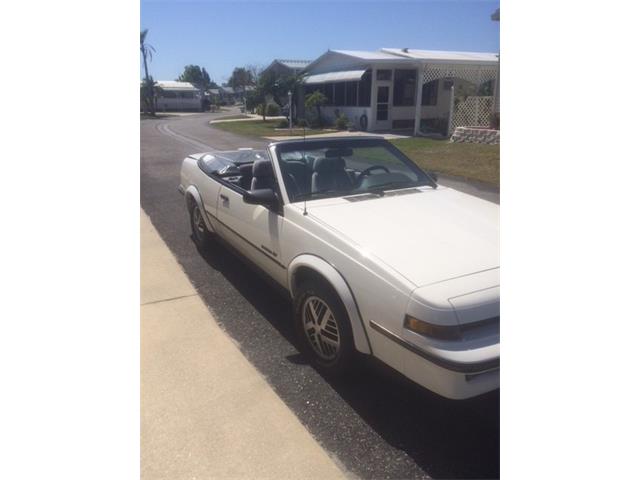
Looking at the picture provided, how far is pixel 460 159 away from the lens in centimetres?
900

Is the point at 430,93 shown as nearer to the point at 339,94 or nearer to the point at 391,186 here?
the point at 339,94

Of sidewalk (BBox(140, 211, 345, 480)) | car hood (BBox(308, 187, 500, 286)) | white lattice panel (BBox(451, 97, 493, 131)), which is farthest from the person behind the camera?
white lattice panel (BBox(451, 97, 493, 131))

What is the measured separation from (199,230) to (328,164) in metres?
2.09

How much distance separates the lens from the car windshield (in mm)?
3258

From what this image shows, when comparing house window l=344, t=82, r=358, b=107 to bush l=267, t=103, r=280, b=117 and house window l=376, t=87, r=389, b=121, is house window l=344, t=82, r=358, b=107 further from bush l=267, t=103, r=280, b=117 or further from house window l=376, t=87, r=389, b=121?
bush l=267, t=103, r=280, b=117

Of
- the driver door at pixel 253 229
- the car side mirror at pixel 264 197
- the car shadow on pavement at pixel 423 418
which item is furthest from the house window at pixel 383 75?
the car shadow on pavement at pixel 423 418

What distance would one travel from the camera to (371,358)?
2.34m

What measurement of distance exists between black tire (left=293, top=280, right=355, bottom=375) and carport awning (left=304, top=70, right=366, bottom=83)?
17056mm

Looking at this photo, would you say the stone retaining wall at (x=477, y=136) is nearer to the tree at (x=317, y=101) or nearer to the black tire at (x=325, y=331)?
the black tire at (x=325, y=331)

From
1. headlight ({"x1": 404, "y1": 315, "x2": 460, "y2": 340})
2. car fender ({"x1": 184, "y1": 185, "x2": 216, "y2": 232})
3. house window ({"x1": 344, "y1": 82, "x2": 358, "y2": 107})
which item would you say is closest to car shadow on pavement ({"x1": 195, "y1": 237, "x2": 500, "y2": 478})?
headlight ({"x1": 404, "y1": 315, "x2": 460, "y2": 340})

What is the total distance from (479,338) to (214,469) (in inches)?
53.6

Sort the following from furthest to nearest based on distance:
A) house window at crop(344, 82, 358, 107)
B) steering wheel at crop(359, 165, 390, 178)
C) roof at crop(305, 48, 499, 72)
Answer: house window at crop(344, 82, 358, 107), roof at crop(305, 48, 499, 72), steering wheel at crop(359, 165, 390, 178)

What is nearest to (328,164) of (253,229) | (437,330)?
(253,229)
